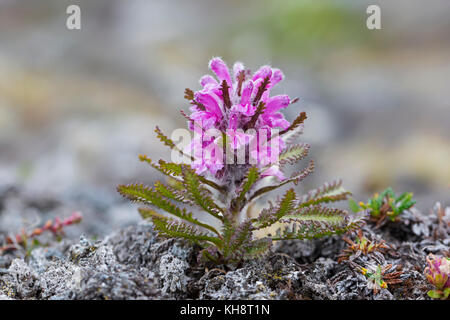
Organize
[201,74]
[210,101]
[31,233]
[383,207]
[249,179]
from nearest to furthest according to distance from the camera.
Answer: [249,179] → [210,101] → [383,207] → [31,233] → [201,74]

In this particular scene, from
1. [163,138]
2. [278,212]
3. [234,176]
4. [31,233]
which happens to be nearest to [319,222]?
[278,212]

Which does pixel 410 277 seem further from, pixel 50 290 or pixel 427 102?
pixel 427 102

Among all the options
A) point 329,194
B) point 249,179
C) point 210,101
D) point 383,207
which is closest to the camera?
point 249,179

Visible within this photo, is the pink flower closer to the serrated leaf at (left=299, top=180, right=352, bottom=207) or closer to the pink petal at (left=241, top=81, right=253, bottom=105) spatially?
the serrated leaf at (left=299, top=180, right=352, bottom=207)

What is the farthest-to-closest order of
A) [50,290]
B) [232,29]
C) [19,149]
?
[232,29]
[19,149]
[50,290]

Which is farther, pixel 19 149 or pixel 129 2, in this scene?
pixel 129 2

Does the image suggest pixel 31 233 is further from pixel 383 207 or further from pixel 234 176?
pixel 383 207

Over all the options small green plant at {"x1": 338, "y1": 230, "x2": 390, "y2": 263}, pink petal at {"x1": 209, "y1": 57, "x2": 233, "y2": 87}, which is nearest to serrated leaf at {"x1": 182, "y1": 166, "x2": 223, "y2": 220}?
pink petal at {"x1": 209, "y1": 57, "x2": 233, "y2": 87}

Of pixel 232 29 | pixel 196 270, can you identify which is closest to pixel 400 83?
pixel 232 29
